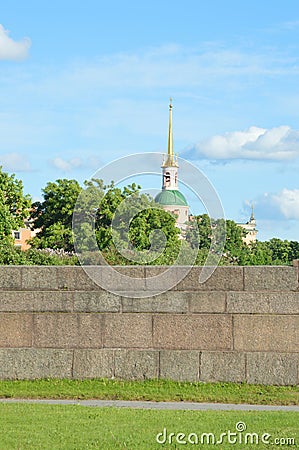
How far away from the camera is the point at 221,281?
36.8 ft

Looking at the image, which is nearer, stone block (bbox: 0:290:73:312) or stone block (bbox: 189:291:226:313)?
stone block (bbox: 189:291:226:313)

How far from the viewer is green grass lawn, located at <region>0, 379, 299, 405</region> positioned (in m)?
10.6

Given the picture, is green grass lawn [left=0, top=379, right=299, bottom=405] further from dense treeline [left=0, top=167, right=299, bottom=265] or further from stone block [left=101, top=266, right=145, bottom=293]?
dense treeline [left=0, top=167, right=299, bottom=265]

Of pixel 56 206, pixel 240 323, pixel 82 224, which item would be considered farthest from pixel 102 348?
pixel 56 206

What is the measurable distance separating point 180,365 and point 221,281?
4.30 ft

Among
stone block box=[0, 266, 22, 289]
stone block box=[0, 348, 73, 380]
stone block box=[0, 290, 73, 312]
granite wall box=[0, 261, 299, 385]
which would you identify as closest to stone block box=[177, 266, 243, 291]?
granite wall box=[0, 261, 299, 385]

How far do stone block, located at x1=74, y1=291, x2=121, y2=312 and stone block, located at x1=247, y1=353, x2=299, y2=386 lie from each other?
2012 millimetres

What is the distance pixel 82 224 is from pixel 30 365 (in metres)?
3.76

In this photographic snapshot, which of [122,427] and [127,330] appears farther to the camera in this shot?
[127,330]

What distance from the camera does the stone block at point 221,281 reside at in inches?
441

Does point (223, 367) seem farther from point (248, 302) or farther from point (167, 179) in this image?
point (167, 179)

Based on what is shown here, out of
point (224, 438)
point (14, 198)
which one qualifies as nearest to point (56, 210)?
point (14, 198)

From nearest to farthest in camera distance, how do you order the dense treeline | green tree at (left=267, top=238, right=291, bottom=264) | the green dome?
the green dome → the dense treeline → green tree at (left=267, top=238, right=291, bottom=264)

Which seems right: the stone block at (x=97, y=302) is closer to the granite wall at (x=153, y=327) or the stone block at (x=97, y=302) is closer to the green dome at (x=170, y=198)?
the granite wall at (x=153, y=327)
